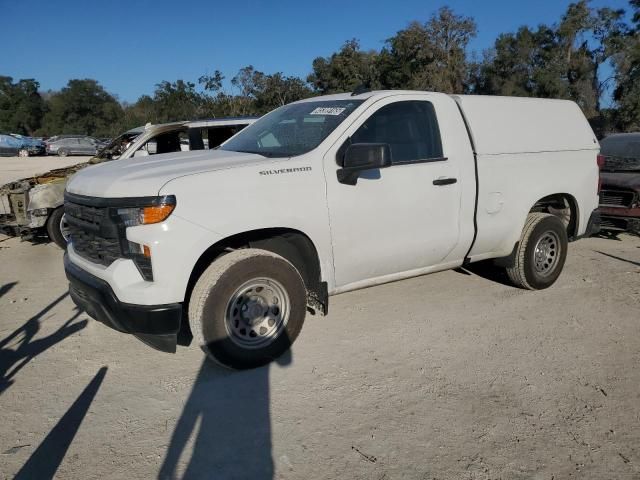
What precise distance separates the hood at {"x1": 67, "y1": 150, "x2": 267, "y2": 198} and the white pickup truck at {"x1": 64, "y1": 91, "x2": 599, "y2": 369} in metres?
0.01

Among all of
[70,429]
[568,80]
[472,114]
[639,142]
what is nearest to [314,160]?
[472,114]

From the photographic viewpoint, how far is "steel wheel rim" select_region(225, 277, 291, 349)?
351 cm

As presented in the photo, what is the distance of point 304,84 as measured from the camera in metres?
46.8

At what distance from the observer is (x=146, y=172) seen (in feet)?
11.2

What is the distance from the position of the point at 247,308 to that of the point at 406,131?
6.48 ft

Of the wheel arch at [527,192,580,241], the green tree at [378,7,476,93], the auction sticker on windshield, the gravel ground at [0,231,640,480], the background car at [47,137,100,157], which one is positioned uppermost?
the green tree at [378,7,476,93]

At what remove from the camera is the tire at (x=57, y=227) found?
738cm

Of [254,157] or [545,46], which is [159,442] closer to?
[254,157]

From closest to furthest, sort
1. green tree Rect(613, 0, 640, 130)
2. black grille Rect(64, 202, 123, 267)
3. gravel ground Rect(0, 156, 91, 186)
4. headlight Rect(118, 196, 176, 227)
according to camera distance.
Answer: headlight Rect(118, 196, 176, 227) < black grille Rect(64, 202, 123, 267) < gravel ground Rect(0, 156, 91, 186) < green tree Rect(613, 0, 640, 130)

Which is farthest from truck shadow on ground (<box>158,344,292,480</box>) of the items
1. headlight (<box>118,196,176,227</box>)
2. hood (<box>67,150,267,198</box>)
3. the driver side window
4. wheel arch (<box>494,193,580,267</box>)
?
Answer: wheel arch (<box>494,193,580,267</box>)

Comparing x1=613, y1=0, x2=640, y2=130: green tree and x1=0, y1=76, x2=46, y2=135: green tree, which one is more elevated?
x1=0, y1=76, x2=46, y2=135: green tree

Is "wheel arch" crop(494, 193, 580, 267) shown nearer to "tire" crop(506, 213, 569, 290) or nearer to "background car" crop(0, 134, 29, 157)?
"tire" crop(506, 213, 569, 290)

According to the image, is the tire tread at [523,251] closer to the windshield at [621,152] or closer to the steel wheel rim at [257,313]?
the steel wheel rim at [257,313]

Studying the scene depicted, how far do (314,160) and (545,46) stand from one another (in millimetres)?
42423
